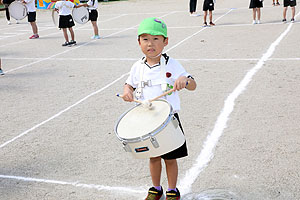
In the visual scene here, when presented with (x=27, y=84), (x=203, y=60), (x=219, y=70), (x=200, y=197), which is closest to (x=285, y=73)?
(x=219, y=70)

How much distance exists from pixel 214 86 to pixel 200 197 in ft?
12.5

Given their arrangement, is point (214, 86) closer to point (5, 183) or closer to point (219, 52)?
point (219, 52)

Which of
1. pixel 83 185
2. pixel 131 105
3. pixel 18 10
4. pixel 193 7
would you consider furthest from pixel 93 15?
pixel 83 185

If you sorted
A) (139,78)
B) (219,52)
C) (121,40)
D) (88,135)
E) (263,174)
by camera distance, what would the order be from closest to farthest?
(139,78), (263,174), (88,135), (219,52), (121,40)

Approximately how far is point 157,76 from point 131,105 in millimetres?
3279

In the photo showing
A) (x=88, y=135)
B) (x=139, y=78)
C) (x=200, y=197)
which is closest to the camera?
(x=139, y=78)

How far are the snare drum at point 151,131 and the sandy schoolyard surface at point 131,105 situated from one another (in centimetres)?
90

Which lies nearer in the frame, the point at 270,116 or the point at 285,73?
the point at 270,116

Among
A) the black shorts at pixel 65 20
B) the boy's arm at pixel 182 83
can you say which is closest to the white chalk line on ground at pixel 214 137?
the boy's arm at pixel 182 83

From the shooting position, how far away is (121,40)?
529 inches

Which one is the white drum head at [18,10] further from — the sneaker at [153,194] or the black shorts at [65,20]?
the sneaker at [153,194]

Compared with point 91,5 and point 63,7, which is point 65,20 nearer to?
point 63,7

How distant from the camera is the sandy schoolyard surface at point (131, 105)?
159 inches

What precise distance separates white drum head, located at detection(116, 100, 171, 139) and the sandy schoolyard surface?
0.99 m
